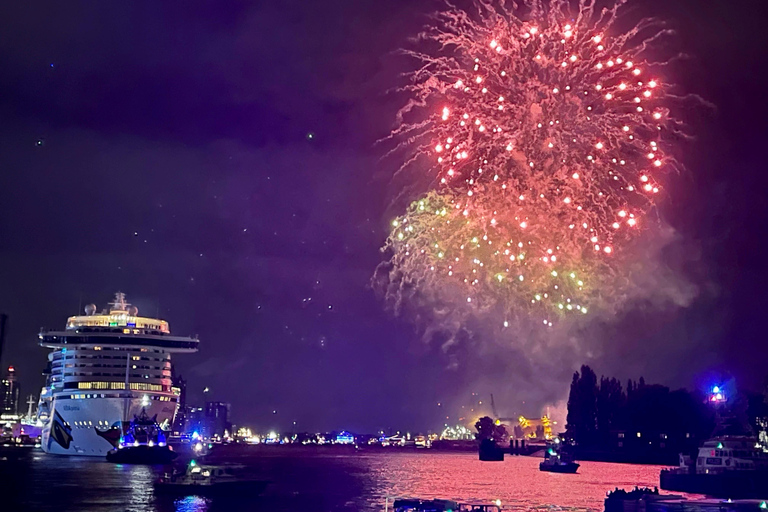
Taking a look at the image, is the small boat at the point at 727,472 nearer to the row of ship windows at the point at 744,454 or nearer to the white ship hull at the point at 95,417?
the row of ship windows at the point at 744,454

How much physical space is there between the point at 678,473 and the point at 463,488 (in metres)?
24.4

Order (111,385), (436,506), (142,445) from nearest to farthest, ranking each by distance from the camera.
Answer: (436,506) → (142,445) → (111,385)

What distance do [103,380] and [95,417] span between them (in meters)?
7.17

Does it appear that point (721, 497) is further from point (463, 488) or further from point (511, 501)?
point (463, 488)

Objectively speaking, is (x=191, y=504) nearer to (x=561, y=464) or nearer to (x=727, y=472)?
(x=727, y=472)

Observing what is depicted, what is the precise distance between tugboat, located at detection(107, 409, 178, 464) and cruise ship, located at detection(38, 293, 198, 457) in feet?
8.36

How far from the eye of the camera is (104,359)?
524 ft

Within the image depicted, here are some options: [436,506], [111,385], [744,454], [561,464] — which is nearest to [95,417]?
[111,385]

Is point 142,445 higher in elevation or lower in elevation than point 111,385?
lower

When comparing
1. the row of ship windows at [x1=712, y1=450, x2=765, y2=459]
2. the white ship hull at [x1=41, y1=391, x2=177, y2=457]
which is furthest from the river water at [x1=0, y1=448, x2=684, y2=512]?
the white ship hull at [x1=41, y1=391, x2=177, y2=457]

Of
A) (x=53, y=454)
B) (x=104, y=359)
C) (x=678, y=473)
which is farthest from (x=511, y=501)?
(x=53, y=454)

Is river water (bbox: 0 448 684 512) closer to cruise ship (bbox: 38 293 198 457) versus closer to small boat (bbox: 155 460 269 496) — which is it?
small boat (bbox: 155 460 269 496)

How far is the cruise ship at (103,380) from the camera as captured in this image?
156m

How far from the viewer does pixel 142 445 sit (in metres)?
149
